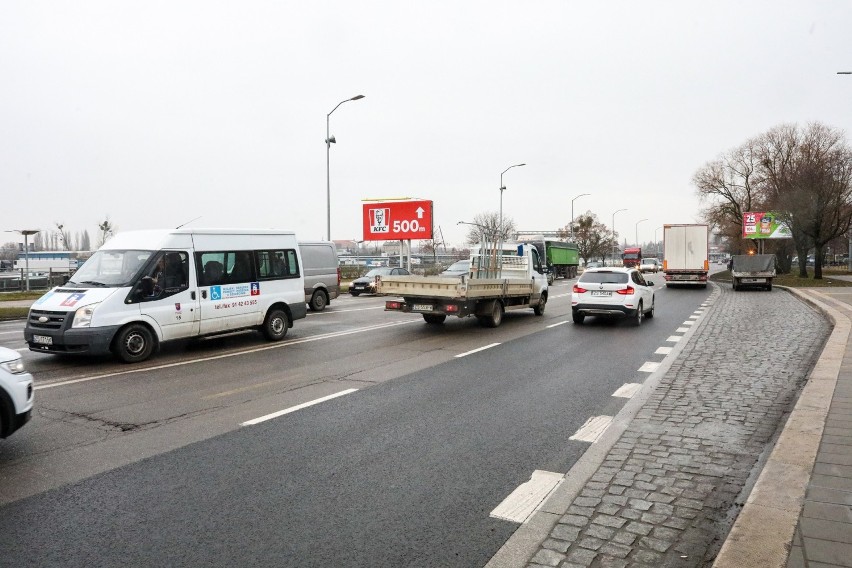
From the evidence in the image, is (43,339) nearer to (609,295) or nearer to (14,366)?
(14,366)

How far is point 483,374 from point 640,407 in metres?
2.60

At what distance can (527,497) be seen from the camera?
14.3ft

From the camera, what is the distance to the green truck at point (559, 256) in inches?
2056

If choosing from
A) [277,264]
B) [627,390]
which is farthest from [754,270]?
[627,390]

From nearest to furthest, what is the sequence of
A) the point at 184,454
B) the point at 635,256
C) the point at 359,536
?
the point at 359,536 → the point at 184,454 → the point at 635,256

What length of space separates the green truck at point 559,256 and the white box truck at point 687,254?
15.9 m

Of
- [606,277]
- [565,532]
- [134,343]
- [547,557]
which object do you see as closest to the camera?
[547,557]

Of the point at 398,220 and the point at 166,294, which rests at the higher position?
the point at 398,220

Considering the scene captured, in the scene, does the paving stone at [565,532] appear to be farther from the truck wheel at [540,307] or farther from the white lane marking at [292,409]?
the truck wheel at [540,307]

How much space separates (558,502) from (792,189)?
48.2 metres

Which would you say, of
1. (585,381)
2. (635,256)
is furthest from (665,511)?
(635,256)

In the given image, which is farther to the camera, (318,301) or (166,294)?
(318,301)

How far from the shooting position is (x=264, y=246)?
1270 centimetres

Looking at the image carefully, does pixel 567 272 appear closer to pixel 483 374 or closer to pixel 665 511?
pixel 483 374
